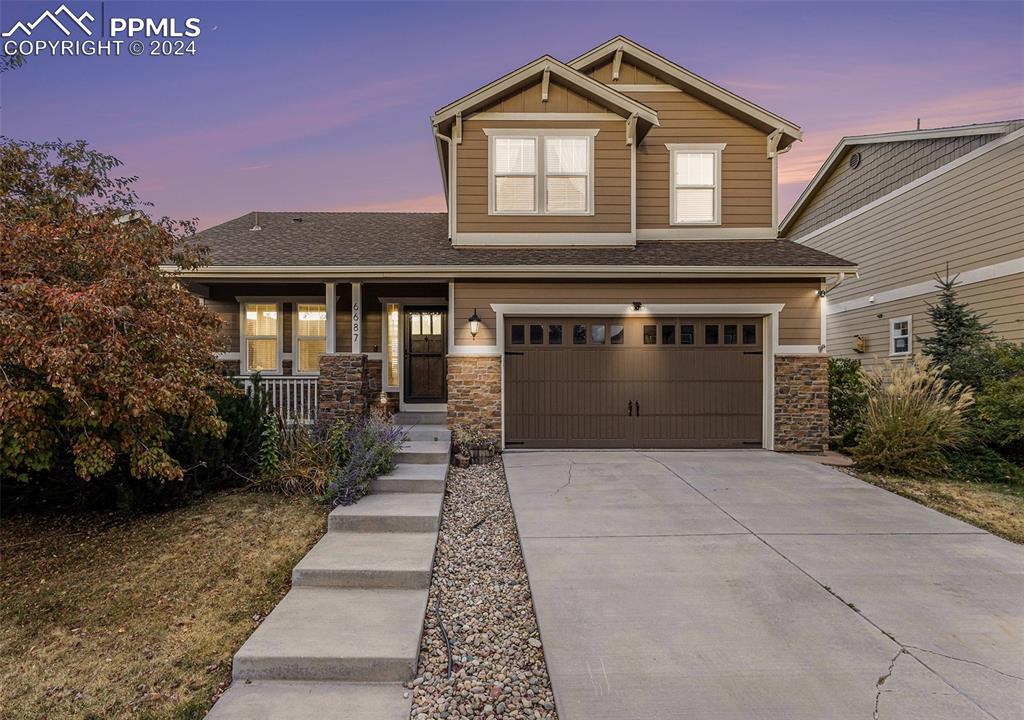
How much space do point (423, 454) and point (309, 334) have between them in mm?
4836

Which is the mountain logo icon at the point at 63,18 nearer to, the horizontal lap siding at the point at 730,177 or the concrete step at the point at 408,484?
the concrete step at the point at 408,484

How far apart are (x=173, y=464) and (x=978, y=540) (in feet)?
23.8

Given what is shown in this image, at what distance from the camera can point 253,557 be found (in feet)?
13.3

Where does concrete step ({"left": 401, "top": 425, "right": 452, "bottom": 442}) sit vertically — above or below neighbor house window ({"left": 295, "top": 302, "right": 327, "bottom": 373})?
below

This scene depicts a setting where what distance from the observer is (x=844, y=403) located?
29.7ft

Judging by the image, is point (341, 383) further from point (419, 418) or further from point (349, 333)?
point (349, 333)

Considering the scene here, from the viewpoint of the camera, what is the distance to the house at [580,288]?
8.10m

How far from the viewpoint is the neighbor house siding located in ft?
34.8

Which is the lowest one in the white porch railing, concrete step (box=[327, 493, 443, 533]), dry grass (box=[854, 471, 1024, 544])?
dry grass (box=[854, 471, 1024, 544])

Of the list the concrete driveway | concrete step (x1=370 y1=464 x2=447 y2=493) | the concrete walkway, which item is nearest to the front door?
concrete step (x1=370 y1=464 x2=447 y2=493)

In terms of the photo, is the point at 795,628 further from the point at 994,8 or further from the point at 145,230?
the point at 994,8

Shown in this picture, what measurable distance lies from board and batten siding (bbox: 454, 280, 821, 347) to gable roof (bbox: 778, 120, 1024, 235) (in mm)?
5448

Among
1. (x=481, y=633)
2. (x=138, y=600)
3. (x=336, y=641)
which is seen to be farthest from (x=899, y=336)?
(x=138, y=600)

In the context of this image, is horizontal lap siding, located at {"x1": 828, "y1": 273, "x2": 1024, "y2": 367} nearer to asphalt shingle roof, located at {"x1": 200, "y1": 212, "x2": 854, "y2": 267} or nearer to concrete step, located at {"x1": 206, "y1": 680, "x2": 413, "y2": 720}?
asphalt shingle roof, located at {"x1": 200, "y1": 212, "x2": 854, "y2": 267}
